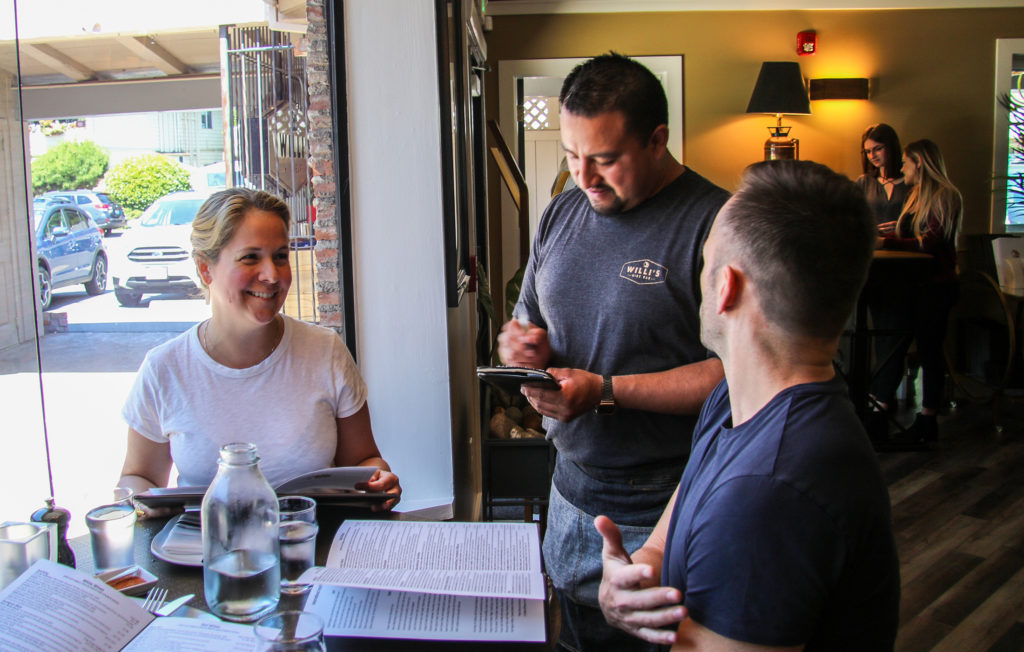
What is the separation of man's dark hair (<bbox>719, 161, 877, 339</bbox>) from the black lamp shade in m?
5.04

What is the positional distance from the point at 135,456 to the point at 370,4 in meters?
1.55

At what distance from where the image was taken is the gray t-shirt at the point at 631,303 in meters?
1.56

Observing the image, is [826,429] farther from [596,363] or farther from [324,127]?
[324,127]

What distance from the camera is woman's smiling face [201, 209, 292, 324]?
1840mm

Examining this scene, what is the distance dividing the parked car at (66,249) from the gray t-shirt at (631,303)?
1.17m

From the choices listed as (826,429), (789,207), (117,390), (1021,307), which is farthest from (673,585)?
(1021,307)

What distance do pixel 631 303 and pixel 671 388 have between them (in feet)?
0.61

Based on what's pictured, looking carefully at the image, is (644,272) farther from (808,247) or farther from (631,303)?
(808,247)

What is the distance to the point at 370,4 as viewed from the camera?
253 cm

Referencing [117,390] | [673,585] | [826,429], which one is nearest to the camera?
[826,429]

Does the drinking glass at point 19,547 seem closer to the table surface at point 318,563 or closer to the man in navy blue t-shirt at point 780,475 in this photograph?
the table surface at point 318,563

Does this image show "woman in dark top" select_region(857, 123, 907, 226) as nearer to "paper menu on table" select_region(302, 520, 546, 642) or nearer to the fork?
"paper menu on table" select_region(302, 520, 546, 642)

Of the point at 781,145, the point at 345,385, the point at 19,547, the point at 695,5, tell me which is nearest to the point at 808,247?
the point at 19,547

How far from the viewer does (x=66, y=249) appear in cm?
200
